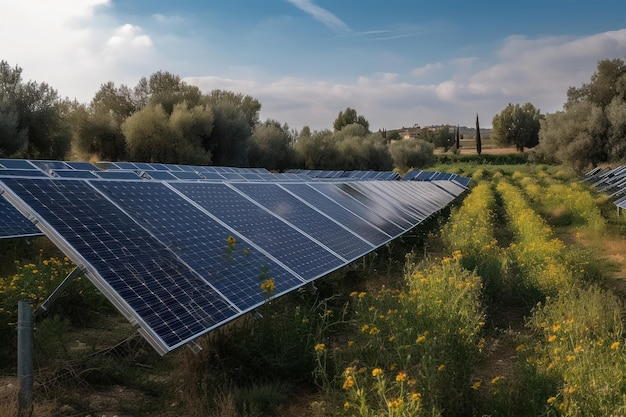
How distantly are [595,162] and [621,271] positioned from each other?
38.2 m

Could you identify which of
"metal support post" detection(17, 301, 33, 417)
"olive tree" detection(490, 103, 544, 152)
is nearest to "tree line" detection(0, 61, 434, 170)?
"metal support post" detection(17, 301, 33, 417)

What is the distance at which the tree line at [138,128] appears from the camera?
2614 cm

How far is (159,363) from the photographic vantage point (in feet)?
18.3

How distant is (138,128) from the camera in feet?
109

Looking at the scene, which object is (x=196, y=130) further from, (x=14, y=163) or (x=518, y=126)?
(x=518, y=126)

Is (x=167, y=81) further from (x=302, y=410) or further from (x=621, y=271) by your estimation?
(x=302, y=410)

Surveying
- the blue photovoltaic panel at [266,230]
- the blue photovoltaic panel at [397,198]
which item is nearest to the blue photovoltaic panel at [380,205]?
the blue photovoltaic panel at [397,198]

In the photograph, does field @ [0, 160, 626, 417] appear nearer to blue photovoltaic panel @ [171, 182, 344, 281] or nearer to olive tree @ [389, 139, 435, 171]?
blue photovoltaic panel @ [171, 182, 344, 281]

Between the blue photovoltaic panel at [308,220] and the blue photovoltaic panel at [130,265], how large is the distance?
3.09 meters

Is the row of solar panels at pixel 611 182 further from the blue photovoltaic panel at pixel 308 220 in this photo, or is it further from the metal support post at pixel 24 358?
the metal support post at pixel 24 358

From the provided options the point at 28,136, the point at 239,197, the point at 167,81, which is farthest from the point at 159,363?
the point at 167,81

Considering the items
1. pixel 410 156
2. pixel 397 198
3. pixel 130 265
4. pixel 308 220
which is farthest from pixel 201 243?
pixel 410 156

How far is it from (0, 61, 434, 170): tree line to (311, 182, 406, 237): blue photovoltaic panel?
18.1m

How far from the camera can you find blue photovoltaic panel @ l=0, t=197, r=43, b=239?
9.57 meters
